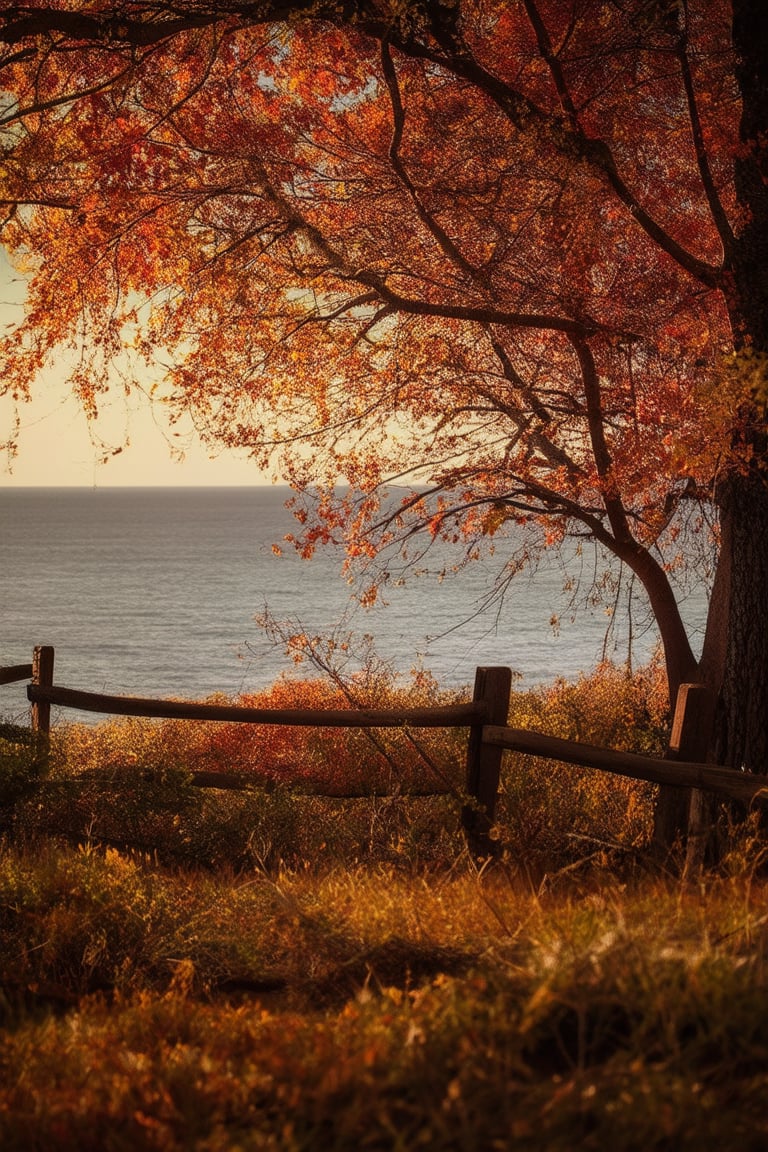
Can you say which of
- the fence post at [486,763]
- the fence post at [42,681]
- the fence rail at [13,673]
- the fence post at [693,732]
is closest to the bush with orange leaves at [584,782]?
the fence post at [486,763]

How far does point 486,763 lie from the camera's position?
7184mm

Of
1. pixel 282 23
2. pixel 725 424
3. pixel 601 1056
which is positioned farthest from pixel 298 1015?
pixel 282 23

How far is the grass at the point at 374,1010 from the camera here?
2695mm

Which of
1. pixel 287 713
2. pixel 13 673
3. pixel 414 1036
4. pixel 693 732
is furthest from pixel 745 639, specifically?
pixel 13 673

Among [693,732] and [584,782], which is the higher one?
[693,732]

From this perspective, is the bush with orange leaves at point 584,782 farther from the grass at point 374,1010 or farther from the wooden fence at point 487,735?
the grass at point 374,1010

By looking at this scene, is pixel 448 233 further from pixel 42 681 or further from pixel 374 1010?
pixel 374 1010

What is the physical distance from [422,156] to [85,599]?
6121 centimetres

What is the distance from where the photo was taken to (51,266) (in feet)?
31.2

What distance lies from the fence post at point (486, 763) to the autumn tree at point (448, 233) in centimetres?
202

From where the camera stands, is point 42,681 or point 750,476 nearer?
point 750,476

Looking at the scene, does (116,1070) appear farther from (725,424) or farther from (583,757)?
(725,424)

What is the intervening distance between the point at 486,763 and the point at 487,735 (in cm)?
22

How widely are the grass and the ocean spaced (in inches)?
209
